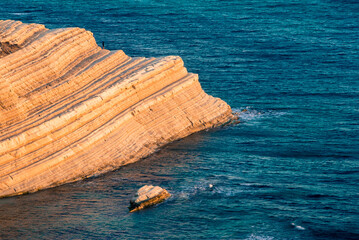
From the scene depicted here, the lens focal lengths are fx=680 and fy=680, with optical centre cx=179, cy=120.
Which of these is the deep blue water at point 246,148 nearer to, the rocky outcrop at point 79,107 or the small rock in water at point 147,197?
the small rock in water at point 147,197

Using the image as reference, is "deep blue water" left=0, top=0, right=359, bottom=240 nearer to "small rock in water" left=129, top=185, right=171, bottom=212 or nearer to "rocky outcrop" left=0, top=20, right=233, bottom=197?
"small rock in water" left=129, top=185, right=171, bottom=212

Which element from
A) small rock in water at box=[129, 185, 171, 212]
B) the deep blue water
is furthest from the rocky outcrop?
small rock in water at box=[129, 185, 171, 212]

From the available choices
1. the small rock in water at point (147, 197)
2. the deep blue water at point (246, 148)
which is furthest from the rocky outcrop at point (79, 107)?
the small rock in water at point (147, 197)

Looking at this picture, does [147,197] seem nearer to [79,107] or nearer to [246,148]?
[79,107]

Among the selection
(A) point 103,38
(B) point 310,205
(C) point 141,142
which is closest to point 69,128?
(C) point 141,142

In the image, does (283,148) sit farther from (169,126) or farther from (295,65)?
(295,65)

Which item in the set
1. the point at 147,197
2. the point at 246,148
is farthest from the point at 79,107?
the point at 246,148
